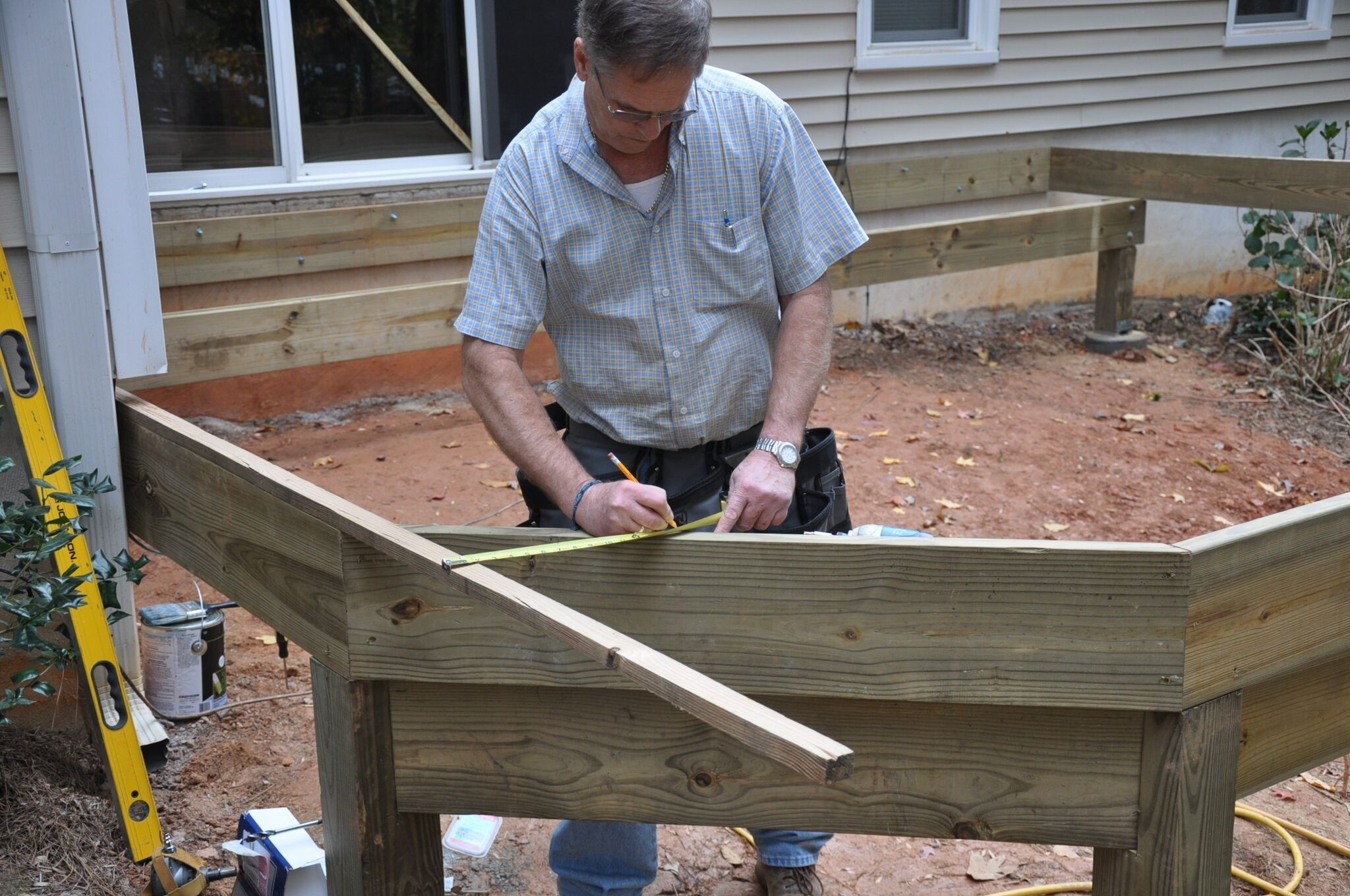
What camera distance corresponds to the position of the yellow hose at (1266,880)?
2.98 m

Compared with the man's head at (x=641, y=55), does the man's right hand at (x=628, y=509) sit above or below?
below

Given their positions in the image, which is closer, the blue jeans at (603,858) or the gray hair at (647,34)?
the gray hair at (647,34)

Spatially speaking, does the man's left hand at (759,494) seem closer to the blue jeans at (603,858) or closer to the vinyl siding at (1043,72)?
the blue jeans at (603,858)

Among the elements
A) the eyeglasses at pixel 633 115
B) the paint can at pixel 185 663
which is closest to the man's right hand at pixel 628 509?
the eyeglasses at pixel 633 115

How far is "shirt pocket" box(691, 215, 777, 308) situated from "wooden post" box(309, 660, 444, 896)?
41.7 inches

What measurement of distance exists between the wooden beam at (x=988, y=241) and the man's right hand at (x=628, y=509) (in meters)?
Answer: 4.82

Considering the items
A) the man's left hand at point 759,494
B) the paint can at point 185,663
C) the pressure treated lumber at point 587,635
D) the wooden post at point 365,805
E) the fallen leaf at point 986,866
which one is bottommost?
the fallen leaf at point 986,866

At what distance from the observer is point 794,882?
2.89m

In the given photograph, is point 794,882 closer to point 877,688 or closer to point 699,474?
point 699,474

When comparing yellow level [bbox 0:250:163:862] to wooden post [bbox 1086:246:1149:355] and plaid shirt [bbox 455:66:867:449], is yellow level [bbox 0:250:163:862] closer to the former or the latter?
plaid shirt [bbox 455:66:867:449]

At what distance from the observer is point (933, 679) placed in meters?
1.88

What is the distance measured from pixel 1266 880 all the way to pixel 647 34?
2.62 metres

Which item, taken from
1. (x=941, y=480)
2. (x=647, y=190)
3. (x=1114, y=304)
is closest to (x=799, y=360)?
(x=647, y=190)

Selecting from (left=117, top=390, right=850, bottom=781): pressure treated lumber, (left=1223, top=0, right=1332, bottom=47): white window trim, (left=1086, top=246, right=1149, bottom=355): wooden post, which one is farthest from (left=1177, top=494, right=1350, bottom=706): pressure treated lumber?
(left=1223, top=0, right=1332, bottom=47): white window trim
